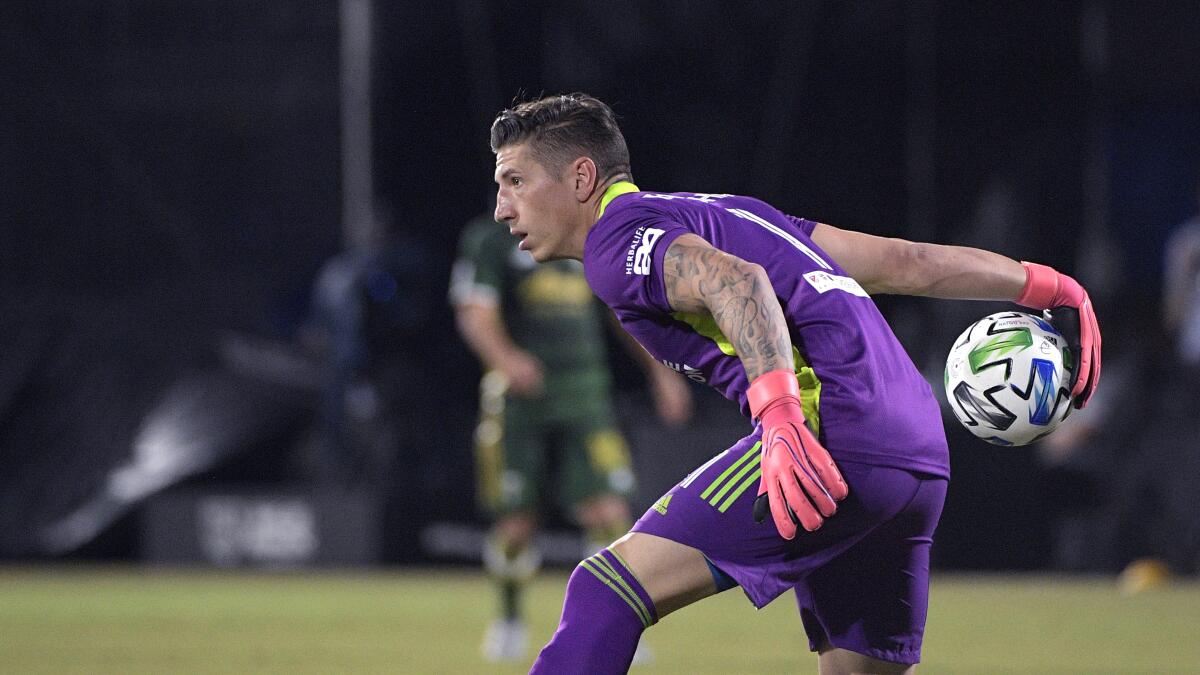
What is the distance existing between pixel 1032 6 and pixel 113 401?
24.2 feet

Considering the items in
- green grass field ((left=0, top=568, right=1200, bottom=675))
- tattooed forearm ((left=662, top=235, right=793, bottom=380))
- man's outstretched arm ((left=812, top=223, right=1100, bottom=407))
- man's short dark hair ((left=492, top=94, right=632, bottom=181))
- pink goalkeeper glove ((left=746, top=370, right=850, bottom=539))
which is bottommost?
green grass field ((left=0, top=568, right=1200, bottom=675))

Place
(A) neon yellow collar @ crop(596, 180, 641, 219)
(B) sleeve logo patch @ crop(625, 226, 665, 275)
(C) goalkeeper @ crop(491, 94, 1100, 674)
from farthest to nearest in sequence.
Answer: (A) neon yellow collar @ crop(596, 180, 641, 219)
(B) sleeve logo patch @ crop(625, 226, 665, 275)
(C) goalkeeper @ crop(491, 94, 1100, 674)

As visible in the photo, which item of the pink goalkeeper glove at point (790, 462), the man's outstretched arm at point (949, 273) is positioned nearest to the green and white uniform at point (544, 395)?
the man's outstretched arm at point (949, 273)

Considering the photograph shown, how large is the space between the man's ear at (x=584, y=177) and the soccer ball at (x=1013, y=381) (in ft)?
3.27

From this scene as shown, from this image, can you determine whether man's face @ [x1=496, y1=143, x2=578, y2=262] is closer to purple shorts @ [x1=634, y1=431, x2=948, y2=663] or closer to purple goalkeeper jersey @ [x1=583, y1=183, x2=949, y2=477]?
purple goalkeeper jersey @ [x1=583, y1=183, x2=949, y2=477]

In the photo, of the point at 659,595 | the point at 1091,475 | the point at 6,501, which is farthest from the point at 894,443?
the point at 6,501

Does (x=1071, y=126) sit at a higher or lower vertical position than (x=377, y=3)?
lower

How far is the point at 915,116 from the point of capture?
507 inches

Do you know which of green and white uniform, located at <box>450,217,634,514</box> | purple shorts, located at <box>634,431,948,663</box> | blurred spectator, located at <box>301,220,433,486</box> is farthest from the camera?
blurred spectator, located at <box>301,220,433,486</box>

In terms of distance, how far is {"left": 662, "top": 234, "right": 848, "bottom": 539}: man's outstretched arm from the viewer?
3.56m

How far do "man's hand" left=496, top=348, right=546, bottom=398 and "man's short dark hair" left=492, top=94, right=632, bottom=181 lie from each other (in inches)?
181

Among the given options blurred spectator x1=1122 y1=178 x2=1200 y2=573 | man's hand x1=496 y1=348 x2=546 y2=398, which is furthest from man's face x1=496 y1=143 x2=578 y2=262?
blurred spectator x1=1122 y1=178 x2=1200 y2=573

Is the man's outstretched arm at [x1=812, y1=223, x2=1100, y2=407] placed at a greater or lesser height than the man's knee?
greater

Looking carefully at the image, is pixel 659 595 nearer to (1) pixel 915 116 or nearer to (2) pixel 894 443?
(2) pixel 894 443
